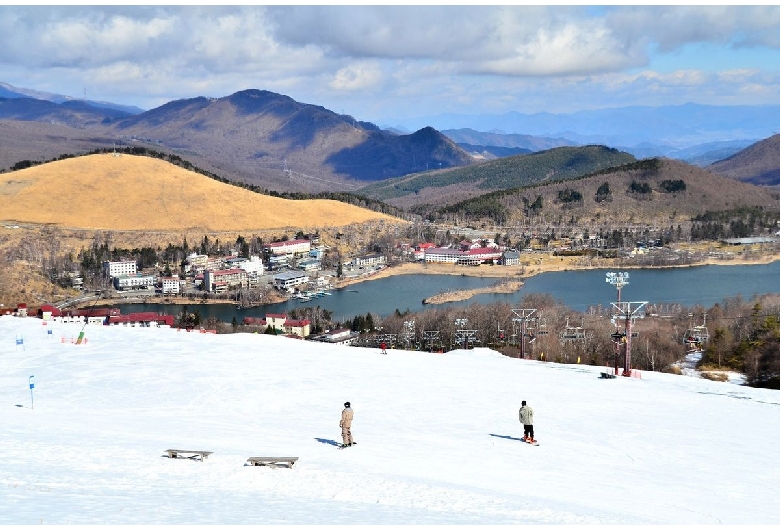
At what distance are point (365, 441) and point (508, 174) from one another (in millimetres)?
163992

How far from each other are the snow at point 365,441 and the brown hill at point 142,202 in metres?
60.5

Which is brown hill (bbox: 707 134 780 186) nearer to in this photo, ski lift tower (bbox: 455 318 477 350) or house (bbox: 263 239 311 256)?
house (bbox: 263 239 311 256)

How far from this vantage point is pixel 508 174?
16912 cm

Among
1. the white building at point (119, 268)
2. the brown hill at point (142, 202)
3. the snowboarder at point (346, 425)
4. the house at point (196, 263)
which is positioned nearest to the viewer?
the snowboarder at point (346, 425)

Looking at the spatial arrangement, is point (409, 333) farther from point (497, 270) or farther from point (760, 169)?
point (760, 169)

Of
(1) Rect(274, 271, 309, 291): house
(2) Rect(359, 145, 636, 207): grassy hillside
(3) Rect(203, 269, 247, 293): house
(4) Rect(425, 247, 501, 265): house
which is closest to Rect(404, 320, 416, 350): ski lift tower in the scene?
(1) Rect(274, 271, 309, 291): house

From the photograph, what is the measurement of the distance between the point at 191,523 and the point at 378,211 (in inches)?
3647

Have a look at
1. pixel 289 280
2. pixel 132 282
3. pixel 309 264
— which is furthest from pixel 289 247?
pixel 132 282

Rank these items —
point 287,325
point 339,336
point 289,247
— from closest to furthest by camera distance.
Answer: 1. point 339,336
2. point 287,325
3. point 289,247

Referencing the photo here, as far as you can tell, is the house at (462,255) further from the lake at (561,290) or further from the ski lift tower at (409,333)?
the ski lift tower at (409,333)

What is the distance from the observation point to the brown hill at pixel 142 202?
240ft

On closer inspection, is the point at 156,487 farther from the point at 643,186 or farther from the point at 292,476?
the point at 643,186

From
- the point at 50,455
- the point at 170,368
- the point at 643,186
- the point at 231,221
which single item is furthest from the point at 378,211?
the point at 50,455

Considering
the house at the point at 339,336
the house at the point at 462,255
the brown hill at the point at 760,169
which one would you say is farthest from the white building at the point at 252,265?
the brown hill at the point at 760,169
